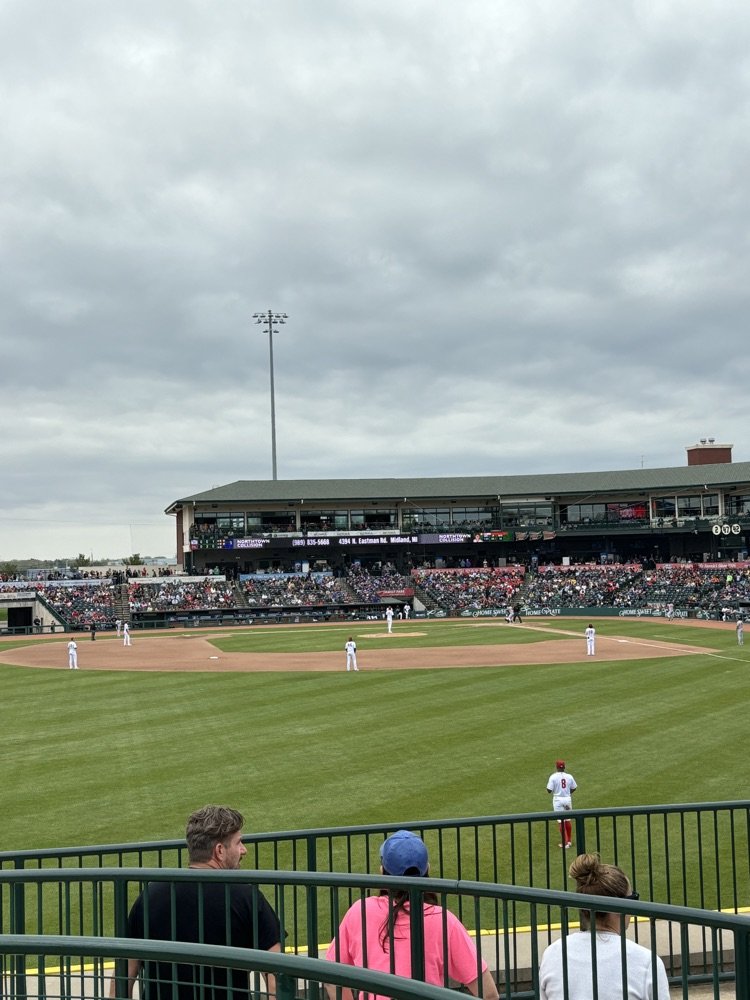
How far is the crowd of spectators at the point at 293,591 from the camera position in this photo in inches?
2884

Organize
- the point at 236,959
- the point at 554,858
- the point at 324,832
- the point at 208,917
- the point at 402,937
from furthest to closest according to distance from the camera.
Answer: the point at 554,858
the point at 324,832
the point at 208,917
the point at 402,937
the point at 236,959

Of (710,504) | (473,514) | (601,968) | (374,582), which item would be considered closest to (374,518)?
(473,514)

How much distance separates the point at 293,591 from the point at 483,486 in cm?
2718

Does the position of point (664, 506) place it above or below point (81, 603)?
above

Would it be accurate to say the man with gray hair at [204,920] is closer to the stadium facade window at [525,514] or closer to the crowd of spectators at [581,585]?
the crowd of spectators at [581,585]

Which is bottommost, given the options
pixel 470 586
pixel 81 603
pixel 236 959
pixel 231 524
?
pixel 81 603

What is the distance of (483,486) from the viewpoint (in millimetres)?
92562

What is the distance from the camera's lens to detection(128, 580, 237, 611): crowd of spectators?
228 feet

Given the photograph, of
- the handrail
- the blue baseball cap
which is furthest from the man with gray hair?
the handrail

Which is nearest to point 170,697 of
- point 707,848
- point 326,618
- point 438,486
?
point 707,848

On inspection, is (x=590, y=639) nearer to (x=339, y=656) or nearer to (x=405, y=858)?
(x=339, y=656)

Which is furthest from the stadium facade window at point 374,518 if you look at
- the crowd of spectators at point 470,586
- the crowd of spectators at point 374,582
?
the crowd of spectators at point 470,586

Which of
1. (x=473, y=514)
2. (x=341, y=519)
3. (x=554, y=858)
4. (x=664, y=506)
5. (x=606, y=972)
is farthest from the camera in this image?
(x=473, y=514)

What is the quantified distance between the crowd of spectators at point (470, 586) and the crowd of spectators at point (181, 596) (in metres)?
17.7
